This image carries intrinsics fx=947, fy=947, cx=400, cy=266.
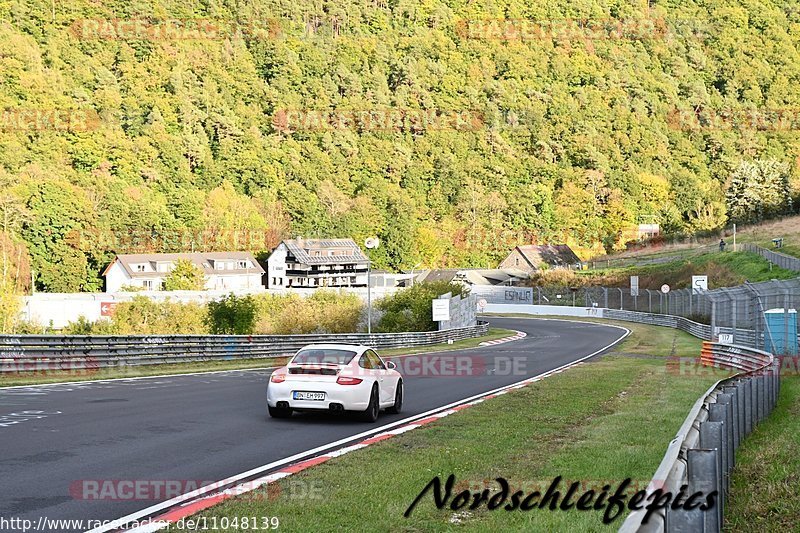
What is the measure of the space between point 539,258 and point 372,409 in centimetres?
14087

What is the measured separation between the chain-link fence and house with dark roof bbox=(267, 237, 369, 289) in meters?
38.3

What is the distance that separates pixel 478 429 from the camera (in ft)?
46.4

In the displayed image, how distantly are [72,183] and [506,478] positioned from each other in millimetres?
144429

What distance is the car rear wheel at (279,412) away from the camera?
1547 centimetres

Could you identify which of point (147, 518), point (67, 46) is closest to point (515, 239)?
point (67, 46)

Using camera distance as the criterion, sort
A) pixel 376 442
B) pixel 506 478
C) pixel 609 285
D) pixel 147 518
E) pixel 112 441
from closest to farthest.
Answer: pixel 147 518
pixel 506 478
pixel 112 441
pixel 376 442
pixel 609 285

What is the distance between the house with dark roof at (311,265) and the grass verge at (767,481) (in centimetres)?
12937

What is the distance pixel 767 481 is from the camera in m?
10.8

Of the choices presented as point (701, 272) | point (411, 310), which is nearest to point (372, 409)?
point (411, 310)

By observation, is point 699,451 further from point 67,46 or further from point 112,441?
point 67,46

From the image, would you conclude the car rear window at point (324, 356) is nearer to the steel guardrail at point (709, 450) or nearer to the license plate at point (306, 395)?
the license plate at point (306, 395)

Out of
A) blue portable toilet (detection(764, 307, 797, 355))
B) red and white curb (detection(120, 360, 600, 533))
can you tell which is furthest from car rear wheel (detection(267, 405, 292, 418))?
blue portable toilet (detection(764, 307, 797, 355))

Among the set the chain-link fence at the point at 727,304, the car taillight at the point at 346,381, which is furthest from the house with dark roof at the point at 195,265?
the car taillight at the point at 346,381

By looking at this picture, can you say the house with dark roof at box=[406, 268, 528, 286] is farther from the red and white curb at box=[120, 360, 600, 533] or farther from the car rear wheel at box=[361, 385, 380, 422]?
the red and white curb at box=[120, 360, 600, 533]
